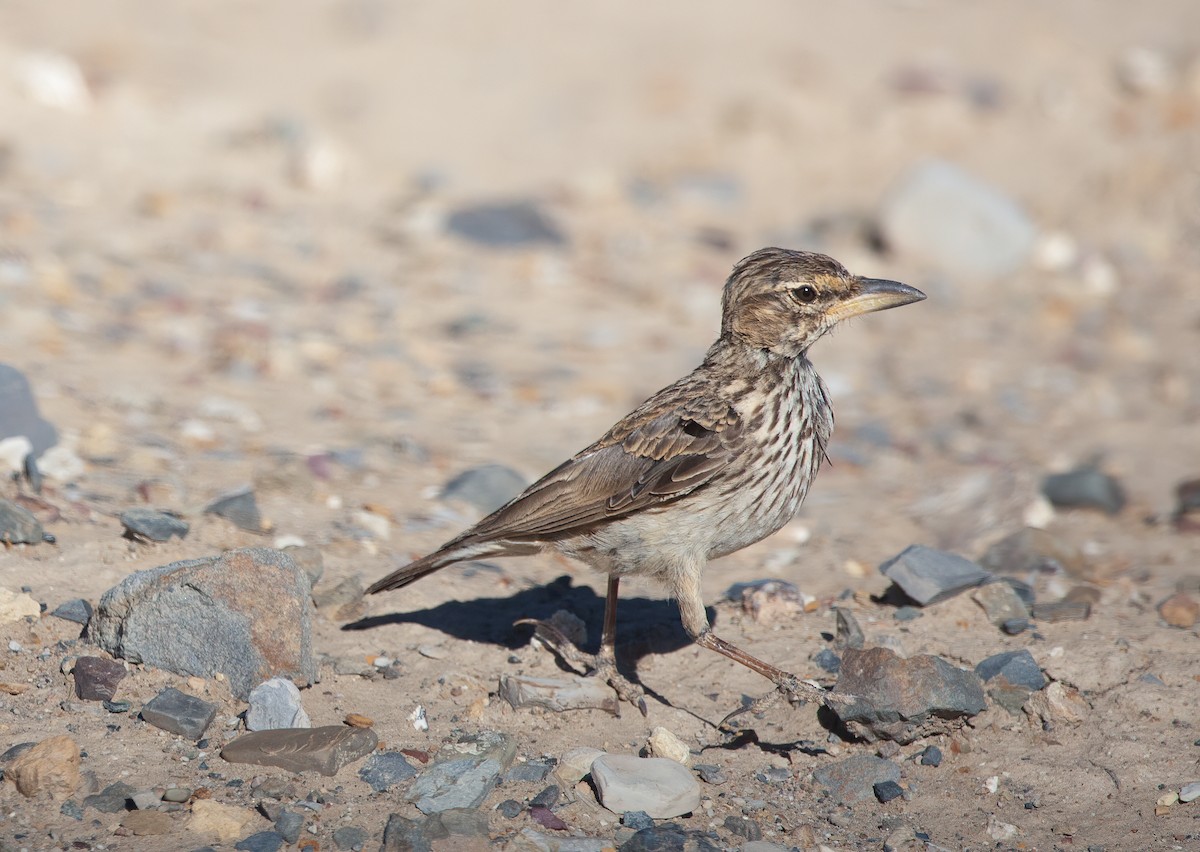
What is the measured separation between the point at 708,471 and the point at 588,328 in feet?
16.4

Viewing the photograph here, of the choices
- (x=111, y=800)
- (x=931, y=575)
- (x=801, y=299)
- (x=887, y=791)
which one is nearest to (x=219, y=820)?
(x=111, y=800)

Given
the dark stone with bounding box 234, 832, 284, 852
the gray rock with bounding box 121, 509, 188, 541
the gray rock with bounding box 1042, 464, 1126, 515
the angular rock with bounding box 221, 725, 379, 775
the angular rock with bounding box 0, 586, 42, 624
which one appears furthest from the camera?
the gray rock with bounding box 1042, 464, 1126, 515

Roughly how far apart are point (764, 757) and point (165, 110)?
10249 mm

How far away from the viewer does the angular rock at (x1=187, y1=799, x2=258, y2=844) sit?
4090mm

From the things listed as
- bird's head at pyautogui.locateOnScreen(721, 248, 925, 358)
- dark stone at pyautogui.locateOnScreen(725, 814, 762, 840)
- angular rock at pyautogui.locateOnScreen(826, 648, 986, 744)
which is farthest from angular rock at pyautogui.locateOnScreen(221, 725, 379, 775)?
bird's head at pyautogui.locateOnScreen(721, 248, 925, 358)

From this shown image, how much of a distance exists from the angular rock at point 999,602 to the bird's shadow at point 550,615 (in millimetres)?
1198

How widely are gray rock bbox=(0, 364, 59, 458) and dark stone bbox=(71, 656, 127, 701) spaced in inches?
72.6

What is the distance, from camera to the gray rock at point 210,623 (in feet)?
16.0

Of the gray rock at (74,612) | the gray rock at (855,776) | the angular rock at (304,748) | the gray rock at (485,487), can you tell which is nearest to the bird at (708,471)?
the gray rock at (855,776)

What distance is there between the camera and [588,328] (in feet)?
32.7

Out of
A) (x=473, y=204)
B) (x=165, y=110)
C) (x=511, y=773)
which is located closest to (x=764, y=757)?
(x=511, y=773)

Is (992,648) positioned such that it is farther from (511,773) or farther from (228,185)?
(228,185)

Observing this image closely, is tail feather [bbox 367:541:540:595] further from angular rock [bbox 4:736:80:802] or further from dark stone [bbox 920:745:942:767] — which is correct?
dark stone [bbox 920:745:942:767]

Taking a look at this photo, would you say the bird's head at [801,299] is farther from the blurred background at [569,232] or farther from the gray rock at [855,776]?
the blurred background at [569,232]
